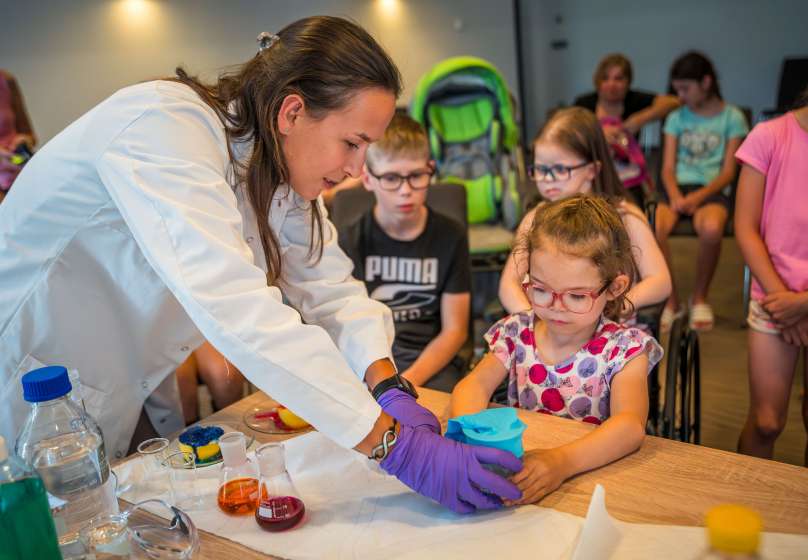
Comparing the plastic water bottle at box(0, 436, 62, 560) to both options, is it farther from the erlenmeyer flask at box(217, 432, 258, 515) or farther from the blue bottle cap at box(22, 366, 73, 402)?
the erlenmeyer flask at box(217, 432, 258, 515)

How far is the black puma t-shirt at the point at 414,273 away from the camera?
2.15 meters

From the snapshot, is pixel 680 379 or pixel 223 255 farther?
pixel 680 379

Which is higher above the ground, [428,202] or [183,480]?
[428,202]

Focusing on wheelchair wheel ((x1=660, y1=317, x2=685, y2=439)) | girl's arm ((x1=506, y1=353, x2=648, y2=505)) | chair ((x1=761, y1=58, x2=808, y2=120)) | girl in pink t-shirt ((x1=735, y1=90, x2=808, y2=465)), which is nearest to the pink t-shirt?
girl in pink t-shirt ((x1=735, y1=90, x2=808, y2=465))

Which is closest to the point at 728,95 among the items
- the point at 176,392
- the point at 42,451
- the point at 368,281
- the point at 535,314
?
the point at 368,281

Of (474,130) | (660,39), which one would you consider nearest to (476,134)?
(474,130)

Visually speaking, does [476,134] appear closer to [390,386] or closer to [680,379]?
[680,379]

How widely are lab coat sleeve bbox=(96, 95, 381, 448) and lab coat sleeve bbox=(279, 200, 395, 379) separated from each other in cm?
33

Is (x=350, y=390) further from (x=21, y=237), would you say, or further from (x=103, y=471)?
(x=21, y=237)

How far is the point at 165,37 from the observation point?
232 inches

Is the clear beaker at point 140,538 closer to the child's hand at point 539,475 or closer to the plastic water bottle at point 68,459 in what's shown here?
the plastic water bottle at point 68,459

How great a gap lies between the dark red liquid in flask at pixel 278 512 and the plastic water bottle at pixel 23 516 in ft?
0.92

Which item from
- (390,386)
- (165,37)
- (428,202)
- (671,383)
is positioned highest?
(165,37)

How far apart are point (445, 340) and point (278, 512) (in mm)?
1128
